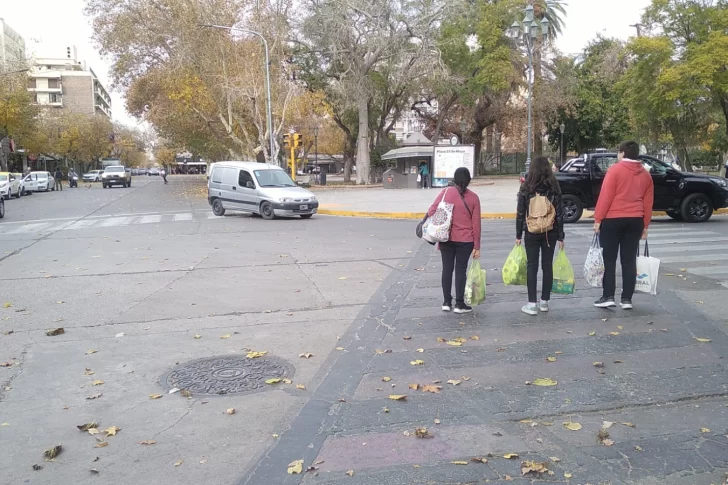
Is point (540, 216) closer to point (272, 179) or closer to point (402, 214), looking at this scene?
point (402, 214)

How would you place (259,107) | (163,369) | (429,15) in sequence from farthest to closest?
(259,107)
(429,15)
(163,369)

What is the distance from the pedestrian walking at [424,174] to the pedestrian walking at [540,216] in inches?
1190

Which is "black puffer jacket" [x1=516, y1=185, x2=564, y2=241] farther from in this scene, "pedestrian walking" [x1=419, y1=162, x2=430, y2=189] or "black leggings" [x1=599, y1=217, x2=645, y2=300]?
"pedestrian walking" [x1=419, y1=162, x2=430, y2=189]

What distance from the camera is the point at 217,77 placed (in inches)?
1496

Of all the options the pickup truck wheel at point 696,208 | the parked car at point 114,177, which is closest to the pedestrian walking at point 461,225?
the pickup truck wheel at point 696,208

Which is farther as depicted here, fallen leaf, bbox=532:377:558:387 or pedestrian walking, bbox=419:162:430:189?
pedestrian walking, bbox=419:162:430:189

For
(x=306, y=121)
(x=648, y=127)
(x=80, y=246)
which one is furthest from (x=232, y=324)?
(x=306, y=121)

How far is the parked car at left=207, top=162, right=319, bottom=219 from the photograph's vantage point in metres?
19.3

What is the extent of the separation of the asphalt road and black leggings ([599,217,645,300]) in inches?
15.7

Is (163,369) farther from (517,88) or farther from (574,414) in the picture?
(517,88)

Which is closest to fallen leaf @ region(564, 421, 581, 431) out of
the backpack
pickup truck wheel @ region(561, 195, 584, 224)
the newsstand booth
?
the backpack

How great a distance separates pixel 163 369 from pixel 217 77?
35.1 meters

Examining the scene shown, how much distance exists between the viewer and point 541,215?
6.62 metres

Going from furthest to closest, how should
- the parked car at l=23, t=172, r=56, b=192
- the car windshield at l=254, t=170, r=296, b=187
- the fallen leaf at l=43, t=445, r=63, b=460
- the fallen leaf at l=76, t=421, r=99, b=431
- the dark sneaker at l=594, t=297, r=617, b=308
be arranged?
the parked car at l=23, t=172, r=56, b=192 < the car windshield at l=254, t=170, r=296, b=187 < the dark sneaker at l=594, t=297, r=617, b=308 < the fallen leaf at l=76, t=421, r=99, b=431 < the fallen leaf at l=43, t=445, r=63, b=460
